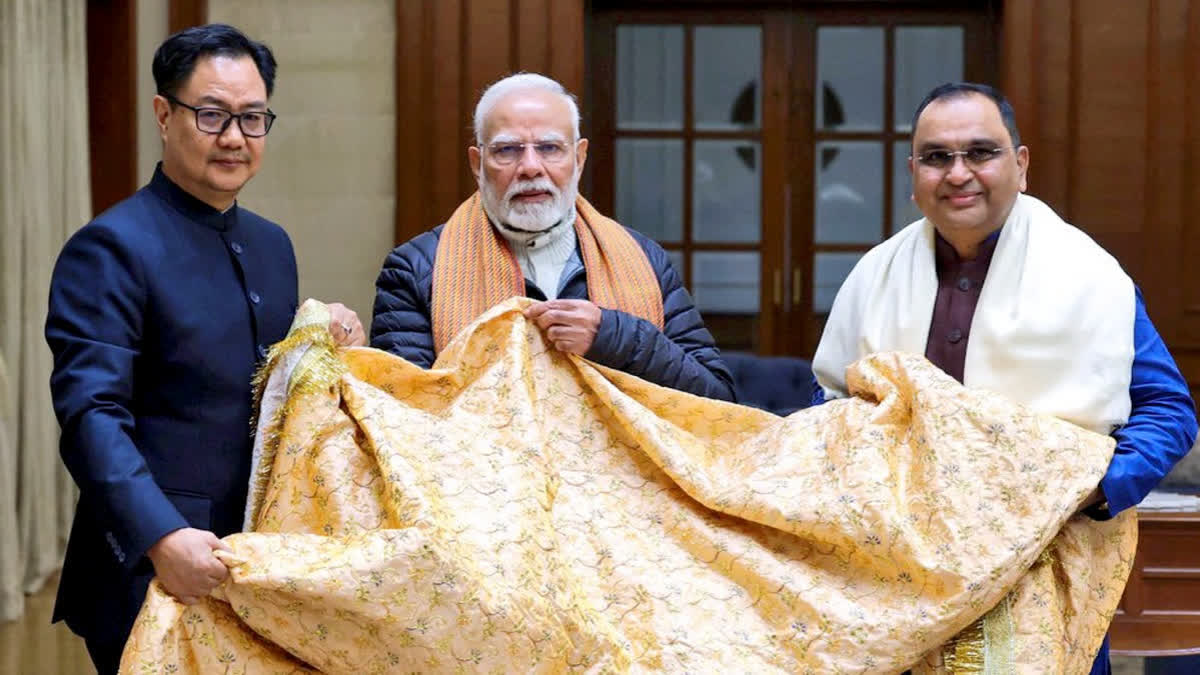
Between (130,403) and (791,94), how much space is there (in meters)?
4.27

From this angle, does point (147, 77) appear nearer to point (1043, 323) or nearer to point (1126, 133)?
point (1126, 133)

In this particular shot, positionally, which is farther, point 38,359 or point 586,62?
point 586,62

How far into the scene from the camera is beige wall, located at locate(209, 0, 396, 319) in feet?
19.5

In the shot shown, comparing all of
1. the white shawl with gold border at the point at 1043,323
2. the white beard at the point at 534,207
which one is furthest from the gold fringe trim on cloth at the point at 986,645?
the white beard at the point at 534,207

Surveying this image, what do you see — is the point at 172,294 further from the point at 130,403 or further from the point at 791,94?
the point at 791,94

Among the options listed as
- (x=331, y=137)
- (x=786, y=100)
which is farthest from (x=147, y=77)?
(x=786, y=100)

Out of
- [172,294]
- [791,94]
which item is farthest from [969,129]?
[791,94]

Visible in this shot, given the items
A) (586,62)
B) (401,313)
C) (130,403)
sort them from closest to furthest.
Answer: (130,403) < (401,313) < (586,62)

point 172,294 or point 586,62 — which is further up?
point 586,62

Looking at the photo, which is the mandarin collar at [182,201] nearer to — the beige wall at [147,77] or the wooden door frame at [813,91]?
the beige wall at [147,77]

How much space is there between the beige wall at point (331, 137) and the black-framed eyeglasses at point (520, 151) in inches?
130

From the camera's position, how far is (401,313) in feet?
9.12

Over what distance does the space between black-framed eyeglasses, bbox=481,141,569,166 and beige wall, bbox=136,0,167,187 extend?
3412 mm

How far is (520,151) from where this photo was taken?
2725 mm
